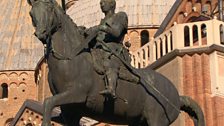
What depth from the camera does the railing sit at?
16500mm

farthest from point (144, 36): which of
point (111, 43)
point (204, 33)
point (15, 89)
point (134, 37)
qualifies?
point (111, 43)

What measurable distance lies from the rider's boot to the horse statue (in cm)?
8

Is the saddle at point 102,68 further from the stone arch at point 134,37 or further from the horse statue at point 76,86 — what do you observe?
the stone arch at point 134,37

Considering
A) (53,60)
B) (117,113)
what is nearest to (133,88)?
(117,113)

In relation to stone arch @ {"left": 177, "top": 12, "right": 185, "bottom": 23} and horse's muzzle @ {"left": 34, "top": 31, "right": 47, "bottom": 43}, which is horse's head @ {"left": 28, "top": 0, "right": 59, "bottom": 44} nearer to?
horse's muzzle @ {"left": 34, "top": 31, "right": 47, "bottom": 43}

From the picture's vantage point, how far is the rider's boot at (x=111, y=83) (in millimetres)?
7309

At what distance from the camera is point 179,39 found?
1664cm

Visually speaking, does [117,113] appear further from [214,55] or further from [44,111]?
[214,55]

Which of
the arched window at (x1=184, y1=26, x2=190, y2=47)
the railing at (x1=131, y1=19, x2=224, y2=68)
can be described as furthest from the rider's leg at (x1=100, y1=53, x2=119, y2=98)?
the arched window at (x1=184, y1=26, x2=190, y2=47)

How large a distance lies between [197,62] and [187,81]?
1.59ft

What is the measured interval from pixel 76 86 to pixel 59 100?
0.73 feet

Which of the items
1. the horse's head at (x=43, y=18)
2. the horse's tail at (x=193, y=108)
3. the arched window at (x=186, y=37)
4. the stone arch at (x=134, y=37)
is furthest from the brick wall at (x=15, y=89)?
the horse's head at (x=43, y=18)

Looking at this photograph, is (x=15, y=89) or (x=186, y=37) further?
(x=15, y=89)

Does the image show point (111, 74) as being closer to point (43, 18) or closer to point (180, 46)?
point (43, 18)
